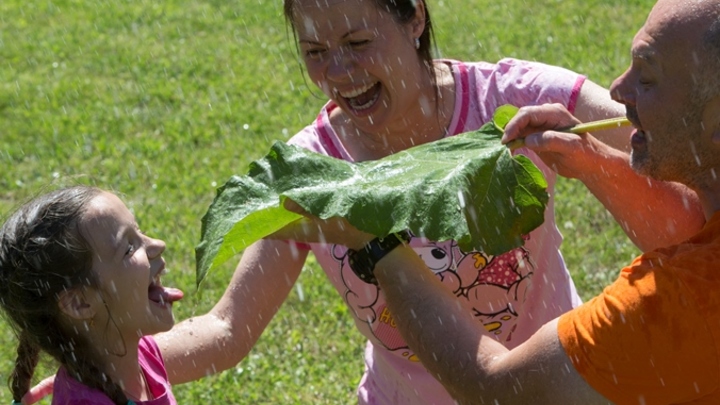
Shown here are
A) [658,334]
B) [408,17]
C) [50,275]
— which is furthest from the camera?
[408,17]

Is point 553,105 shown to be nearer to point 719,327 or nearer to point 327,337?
point 719,327

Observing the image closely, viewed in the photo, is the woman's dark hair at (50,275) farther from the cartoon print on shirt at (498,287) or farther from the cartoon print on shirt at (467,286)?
the cartoon print on shirt at (498,287)

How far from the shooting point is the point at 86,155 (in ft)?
28.5

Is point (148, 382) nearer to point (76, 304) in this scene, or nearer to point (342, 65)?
point (76, 304)

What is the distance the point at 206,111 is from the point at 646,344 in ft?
24.5

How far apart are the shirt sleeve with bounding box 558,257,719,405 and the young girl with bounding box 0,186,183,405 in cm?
137

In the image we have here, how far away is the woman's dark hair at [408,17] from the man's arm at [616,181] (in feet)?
2.36

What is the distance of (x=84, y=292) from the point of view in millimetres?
3217

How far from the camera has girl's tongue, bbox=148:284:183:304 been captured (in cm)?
329

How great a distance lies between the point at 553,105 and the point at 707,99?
60 centimetres

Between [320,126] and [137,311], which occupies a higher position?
[320,126]

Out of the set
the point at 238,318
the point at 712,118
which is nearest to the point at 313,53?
the point at 238,318

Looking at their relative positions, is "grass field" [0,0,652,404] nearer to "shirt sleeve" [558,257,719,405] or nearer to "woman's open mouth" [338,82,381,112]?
"woman's open mouth" [338,82,381,112]

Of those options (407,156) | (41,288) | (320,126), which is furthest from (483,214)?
(41,288)
